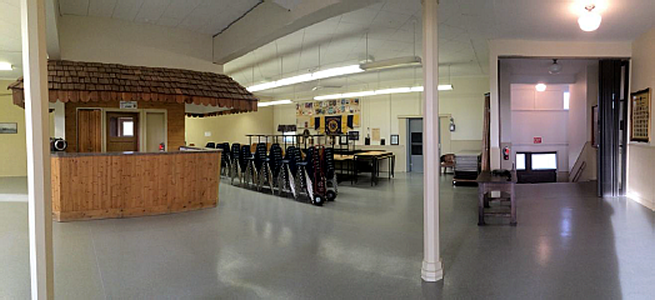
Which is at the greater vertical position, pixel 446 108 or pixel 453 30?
pixel 453 30

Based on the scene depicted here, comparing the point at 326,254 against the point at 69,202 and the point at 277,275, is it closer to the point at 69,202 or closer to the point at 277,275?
the point at 277,275

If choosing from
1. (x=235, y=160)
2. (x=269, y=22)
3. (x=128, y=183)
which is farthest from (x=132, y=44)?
(x=235, y=160)

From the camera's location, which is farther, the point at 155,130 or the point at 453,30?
the point at 155,130

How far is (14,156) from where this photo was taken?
36.2ft

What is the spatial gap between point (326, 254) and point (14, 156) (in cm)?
1123

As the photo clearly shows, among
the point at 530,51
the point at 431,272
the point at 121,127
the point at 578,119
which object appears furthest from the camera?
the point at 578,119

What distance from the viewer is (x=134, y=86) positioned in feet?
20.6

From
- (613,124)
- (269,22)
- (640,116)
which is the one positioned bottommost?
(613,124)

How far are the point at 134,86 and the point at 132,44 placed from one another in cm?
122

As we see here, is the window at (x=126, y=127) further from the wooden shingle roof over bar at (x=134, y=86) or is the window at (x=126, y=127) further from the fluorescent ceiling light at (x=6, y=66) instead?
the fluorescent ceiling light at (x=6, y=66)

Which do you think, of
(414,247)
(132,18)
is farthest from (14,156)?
(414,247)

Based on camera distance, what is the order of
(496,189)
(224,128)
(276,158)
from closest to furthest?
(496,189)
(276,158)
(224,128)

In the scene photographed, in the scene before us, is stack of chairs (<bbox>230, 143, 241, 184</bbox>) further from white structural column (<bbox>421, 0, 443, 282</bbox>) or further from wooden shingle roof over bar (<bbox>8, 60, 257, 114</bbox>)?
white structural column (<bbox>421, 0, 443, 282</bbox>)

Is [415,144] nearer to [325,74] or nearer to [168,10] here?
[325,74]
